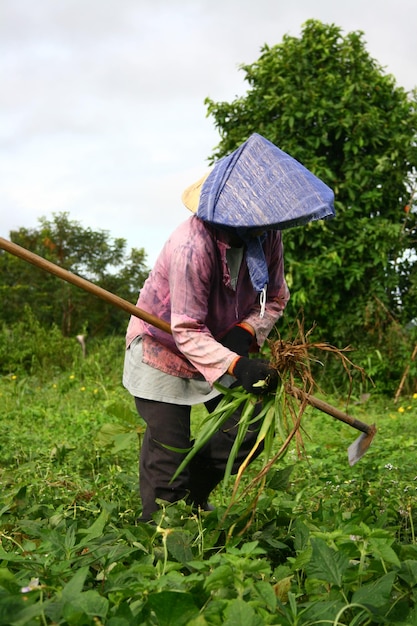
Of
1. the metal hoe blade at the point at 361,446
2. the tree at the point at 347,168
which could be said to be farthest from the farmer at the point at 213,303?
the tree at the point at 347,168

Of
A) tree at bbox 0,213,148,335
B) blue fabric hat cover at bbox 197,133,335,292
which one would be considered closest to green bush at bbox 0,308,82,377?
tree at bbox 0,213,148,335

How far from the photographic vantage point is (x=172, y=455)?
305 cm

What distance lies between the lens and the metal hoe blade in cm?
312

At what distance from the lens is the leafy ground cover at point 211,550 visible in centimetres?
159

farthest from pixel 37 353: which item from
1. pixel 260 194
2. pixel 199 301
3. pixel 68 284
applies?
pixel 260 194

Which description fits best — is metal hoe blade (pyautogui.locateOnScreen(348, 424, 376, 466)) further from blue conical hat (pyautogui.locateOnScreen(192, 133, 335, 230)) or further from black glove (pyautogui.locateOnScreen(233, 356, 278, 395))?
blue conical hat (pyautogui.locateOnScreen(192, 133, 335, 230))

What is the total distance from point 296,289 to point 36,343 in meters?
3.42

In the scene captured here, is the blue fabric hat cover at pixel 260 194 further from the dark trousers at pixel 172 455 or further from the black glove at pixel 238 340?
the dark trousers at pixel 172 455

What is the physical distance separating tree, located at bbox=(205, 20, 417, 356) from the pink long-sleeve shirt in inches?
149

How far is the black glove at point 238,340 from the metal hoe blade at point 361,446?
570mm

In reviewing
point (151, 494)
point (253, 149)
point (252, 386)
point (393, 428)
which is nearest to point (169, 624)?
point (252, 386)

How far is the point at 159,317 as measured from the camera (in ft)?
10.3

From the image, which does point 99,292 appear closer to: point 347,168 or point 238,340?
point 238,340

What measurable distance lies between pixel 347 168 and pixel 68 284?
17.0 feet
